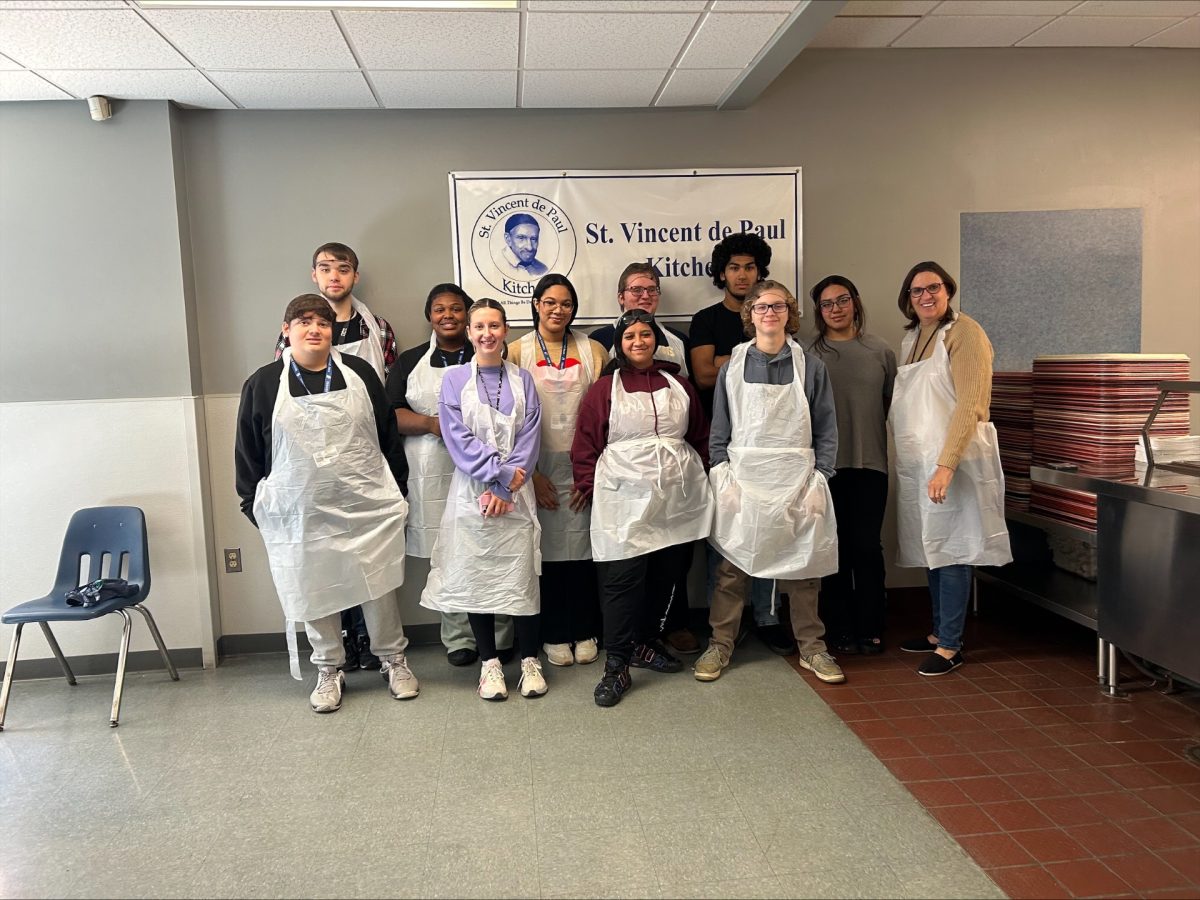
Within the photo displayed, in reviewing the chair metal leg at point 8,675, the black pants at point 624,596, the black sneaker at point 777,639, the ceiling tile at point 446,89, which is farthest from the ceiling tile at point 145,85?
the black sneaker at point 777,639

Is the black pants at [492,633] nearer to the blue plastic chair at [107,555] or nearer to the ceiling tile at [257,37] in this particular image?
the blue plastic chair at [107,555]

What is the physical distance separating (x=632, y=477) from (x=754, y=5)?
5.46ft

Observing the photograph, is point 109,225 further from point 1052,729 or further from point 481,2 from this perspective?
Answer: point 1052,729

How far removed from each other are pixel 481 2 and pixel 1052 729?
3.05 m

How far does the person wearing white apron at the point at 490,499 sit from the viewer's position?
3146mm

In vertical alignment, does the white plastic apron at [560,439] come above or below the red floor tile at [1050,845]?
above

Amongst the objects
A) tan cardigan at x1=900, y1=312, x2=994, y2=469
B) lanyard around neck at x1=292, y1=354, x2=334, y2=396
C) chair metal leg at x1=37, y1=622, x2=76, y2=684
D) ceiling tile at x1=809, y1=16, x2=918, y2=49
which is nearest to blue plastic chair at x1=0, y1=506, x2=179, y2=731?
chair metal leg at x1=37, y1=622, x2=76, y2=684

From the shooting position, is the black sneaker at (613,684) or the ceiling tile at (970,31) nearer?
the black sneaker at (613,684)

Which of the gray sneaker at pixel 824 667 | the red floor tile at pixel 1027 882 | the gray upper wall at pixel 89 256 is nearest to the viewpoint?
A: the red floor tile at pixel 1027 882

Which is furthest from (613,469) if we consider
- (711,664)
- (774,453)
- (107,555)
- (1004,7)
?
(1004,7)

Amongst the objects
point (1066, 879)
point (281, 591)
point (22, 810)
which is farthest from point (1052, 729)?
point (22, 810)

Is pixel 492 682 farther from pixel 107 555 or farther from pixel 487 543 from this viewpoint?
pixel 107 555

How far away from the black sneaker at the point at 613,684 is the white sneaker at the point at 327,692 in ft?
3.20

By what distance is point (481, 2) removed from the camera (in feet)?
9.04
